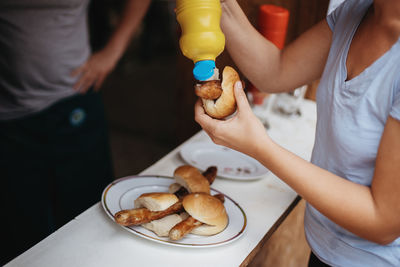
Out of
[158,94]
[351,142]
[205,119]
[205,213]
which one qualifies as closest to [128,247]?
[205,213]

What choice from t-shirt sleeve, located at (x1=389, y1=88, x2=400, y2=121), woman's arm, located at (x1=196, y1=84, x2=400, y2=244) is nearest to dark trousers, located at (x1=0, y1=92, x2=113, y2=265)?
woman's arm, located at (x1=196, y1=84, x2=400, y2=244)

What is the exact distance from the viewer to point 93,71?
1.84 metres

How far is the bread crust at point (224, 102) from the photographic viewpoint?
849 mm

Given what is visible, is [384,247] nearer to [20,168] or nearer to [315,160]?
[315,160]

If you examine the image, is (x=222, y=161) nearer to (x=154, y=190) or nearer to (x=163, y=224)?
(x=154, y=190)

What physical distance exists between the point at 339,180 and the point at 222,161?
0.69 m

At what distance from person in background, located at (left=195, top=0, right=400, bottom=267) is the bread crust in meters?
0.02

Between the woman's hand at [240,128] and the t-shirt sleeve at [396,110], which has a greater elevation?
the t-shirt sleeve at [396,110]

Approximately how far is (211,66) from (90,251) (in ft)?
1.86


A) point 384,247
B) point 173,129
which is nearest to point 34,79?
point 384,247

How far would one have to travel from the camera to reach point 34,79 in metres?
1.57

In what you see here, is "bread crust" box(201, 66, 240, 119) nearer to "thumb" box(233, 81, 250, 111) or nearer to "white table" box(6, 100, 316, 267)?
"thumb" box(233, 81, 250, 111)

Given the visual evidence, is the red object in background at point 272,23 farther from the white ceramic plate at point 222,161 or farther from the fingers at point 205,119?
the fingers at point 205,119

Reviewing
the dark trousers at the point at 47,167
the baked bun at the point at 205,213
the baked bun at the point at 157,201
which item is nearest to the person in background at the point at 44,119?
the dark trousers at the point at 47,167
